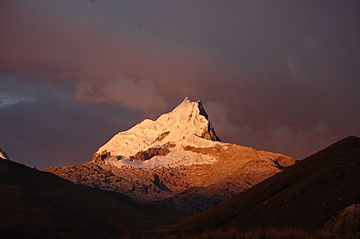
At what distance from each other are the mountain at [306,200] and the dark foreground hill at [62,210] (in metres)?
14.3

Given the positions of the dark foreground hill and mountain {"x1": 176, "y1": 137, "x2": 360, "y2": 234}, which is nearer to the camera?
mountain {"x1": 176, "y1": 137, "x2": 360, "y2": 234}

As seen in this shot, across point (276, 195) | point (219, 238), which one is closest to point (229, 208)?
point (276, 195)

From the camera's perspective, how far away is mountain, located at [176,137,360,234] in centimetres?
3747

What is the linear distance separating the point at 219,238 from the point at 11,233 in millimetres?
27180

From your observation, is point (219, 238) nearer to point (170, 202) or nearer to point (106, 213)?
point (106, 213)

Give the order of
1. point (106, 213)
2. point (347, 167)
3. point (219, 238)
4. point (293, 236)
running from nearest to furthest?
point (293, 236) < point (219, 238) < point (347, 167) < point (106, 213)

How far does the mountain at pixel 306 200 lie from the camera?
37469mm

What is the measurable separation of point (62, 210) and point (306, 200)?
221ft

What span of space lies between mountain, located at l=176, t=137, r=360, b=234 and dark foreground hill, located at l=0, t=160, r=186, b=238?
1430cm

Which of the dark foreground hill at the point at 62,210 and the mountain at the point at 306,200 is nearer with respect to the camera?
the mountain at the point at 306,200

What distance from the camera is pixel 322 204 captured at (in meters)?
40.2

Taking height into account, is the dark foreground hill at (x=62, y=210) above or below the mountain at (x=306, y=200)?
above

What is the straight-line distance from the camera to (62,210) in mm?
101312

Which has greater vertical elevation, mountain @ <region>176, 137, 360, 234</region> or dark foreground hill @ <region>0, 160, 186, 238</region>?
dark foreground hill @ <region>0, 160, 186, 238</region>
